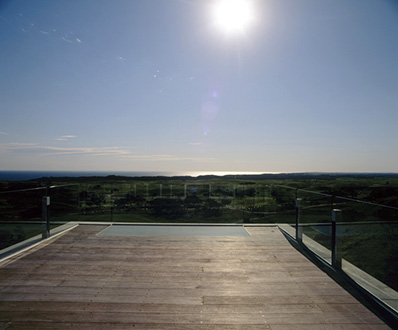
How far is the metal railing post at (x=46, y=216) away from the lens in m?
3.87

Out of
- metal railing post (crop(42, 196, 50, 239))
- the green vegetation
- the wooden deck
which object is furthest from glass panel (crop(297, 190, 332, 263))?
metal railing post (crop(42, 196, 50, 239))

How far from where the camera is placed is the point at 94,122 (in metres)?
8.77

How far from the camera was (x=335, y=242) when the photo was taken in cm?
273

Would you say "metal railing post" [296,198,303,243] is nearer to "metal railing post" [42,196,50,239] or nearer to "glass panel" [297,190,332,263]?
"glass panel" [297,190,332,263]

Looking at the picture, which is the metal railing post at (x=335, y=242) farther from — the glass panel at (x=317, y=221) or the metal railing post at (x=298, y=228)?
the metal railing post at (x=298, y=228)

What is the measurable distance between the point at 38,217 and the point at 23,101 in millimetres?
5502

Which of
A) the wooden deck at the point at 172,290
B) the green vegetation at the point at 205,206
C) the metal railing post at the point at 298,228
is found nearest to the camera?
the wooden deck at the point at 172,290

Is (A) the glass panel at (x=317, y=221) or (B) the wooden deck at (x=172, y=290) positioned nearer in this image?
(B) the wooden deck at (x=172, y=290)

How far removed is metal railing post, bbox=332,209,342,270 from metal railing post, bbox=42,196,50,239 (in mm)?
4339

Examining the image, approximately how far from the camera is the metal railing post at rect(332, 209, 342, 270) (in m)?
2.65

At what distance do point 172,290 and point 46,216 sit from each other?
119 inches

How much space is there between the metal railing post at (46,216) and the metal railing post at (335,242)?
14.2 feet

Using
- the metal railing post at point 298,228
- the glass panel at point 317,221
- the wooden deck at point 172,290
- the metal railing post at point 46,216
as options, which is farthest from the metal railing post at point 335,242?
the metal railing post at point 46,216

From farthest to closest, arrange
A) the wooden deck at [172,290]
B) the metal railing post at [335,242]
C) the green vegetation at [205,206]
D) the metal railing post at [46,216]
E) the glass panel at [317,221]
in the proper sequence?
the metal railing post at [46,216]
the green vegetation at [205,206]
the glass panel at [317,221]
the metal railing post at [335,242]
the wooden deck at [172,290]
